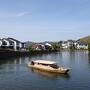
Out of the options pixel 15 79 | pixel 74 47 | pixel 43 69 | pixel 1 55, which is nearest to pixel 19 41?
pixel 1 55

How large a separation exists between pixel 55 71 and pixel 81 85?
10.8m

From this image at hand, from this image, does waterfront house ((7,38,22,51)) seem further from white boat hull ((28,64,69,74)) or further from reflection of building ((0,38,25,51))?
white boat hull ((28,64,69,74))

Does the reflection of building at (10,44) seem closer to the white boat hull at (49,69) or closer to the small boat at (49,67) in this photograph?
the small boat at (49,67)

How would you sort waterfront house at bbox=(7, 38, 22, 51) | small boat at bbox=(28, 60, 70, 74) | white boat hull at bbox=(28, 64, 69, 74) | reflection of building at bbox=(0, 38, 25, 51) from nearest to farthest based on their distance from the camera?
white boat hull at bbox=(28, 64, 69, 74) → small boat at bbox=(28, 60, 70, 74) → reflection of building at bbox=(0, 38, 25, 51) → waterfront house at bbox=(7, 38, 22, 51)

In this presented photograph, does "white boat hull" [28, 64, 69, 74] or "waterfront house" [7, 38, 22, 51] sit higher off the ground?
"waterfront house" [7, 38, 22, 51]

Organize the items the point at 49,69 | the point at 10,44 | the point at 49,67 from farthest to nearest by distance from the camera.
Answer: the point at 10,44
the point at 49,67
the point at 49,69

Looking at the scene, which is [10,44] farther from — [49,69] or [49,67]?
[49,69]

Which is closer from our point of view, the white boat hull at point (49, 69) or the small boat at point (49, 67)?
the white boat hull at point (49, 69)

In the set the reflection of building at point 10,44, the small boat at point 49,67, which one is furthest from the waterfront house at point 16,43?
the small boat at point 49,67

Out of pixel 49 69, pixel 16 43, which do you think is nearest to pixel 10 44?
pixel 16 43

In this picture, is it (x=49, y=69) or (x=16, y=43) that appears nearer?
(x=49, y=69)

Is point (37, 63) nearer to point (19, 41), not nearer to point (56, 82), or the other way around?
point (56, 82)

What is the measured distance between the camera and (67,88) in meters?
28.9

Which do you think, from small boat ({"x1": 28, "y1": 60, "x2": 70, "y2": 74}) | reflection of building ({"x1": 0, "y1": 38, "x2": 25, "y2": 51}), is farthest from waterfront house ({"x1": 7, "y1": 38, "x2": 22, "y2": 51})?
small boat ({"x1": 28, "y1": 60, "x2": 70, "y2": 74})
